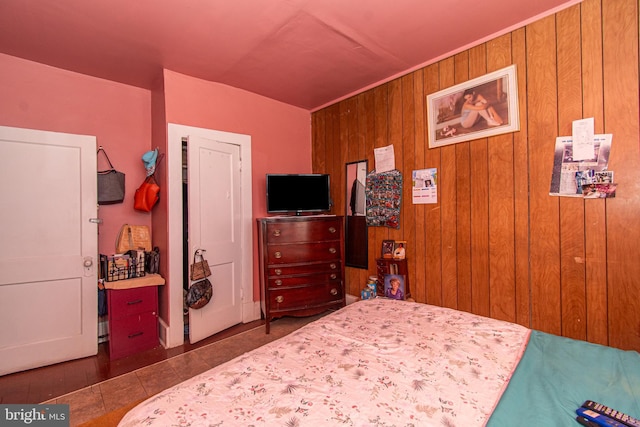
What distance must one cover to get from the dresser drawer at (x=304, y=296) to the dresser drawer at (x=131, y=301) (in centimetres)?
108

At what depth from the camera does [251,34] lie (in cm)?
215

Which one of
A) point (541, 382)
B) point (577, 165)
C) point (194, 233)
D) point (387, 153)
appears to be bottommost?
point (541, 382)

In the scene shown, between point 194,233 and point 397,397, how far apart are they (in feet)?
7.65

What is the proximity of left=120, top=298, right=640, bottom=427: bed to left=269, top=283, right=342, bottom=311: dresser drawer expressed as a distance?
58.6 inches

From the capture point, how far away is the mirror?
3.17m

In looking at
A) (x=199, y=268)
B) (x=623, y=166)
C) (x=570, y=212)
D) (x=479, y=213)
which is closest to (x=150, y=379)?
(x=199, y=268)

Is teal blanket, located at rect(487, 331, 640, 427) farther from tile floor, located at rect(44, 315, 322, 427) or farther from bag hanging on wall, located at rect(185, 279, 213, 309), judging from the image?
bag hanging on wall, located at rect(185, 279, 213, 309)

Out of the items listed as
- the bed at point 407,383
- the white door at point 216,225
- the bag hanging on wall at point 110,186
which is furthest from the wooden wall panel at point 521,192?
the bag hanging on wall at point 110,186

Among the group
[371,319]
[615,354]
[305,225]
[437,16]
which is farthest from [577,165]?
[305,225]

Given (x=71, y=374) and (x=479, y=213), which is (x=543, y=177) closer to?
(x=479, y=213)

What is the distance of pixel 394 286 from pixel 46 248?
305cm

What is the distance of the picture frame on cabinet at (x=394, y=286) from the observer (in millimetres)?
2674

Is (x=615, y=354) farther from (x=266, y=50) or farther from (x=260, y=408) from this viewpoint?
(x=266, y=50)

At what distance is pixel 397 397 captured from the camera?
3.05 feet
